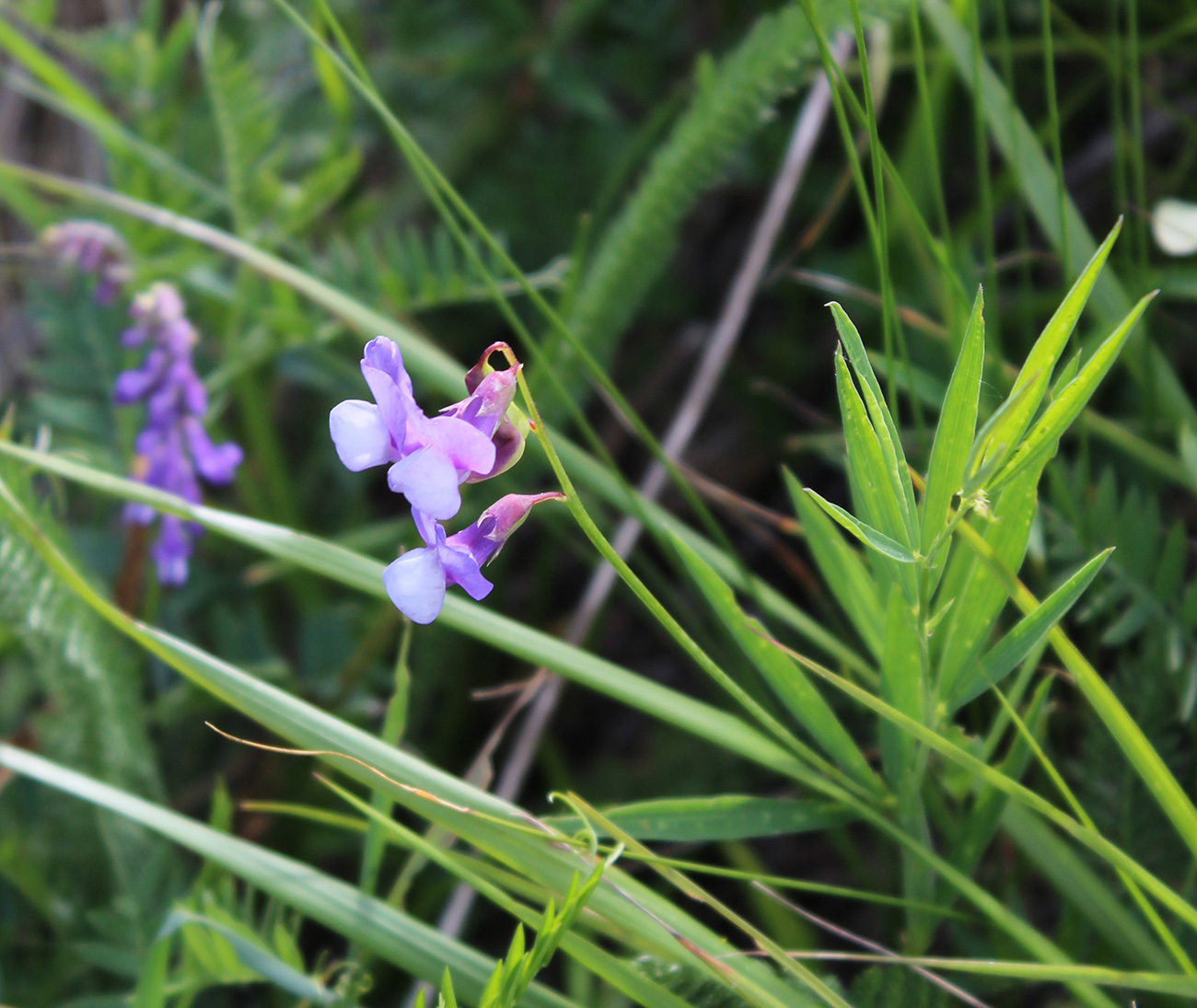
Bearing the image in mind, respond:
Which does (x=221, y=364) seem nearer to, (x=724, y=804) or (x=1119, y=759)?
(x=724, y=804)

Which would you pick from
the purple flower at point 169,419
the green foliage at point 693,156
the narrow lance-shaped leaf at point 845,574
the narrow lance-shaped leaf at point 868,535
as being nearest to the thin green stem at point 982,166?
the green foliage at point 693,156

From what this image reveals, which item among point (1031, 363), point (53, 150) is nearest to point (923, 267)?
point (1031, 363)

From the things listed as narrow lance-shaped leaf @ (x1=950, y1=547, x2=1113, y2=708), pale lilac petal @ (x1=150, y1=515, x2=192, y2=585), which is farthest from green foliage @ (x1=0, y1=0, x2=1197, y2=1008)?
pale lilac petal @ (x1=150, y1=515, x2=192, y2=585)

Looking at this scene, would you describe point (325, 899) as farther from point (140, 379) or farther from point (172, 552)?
point (140, 379)

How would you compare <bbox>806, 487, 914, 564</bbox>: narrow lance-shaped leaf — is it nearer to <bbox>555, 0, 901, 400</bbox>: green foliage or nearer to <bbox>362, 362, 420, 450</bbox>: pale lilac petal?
<bbox>362, 362, 420, 450</bbox>: pale lilac petal

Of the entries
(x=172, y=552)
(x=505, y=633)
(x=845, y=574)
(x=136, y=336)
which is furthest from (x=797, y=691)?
(x=136, y=336)

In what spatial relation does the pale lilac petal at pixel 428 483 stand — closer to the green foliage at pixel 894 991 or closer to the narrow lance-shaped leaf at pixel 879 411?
the narrow lance-shaped leaf at pixel 879 411
